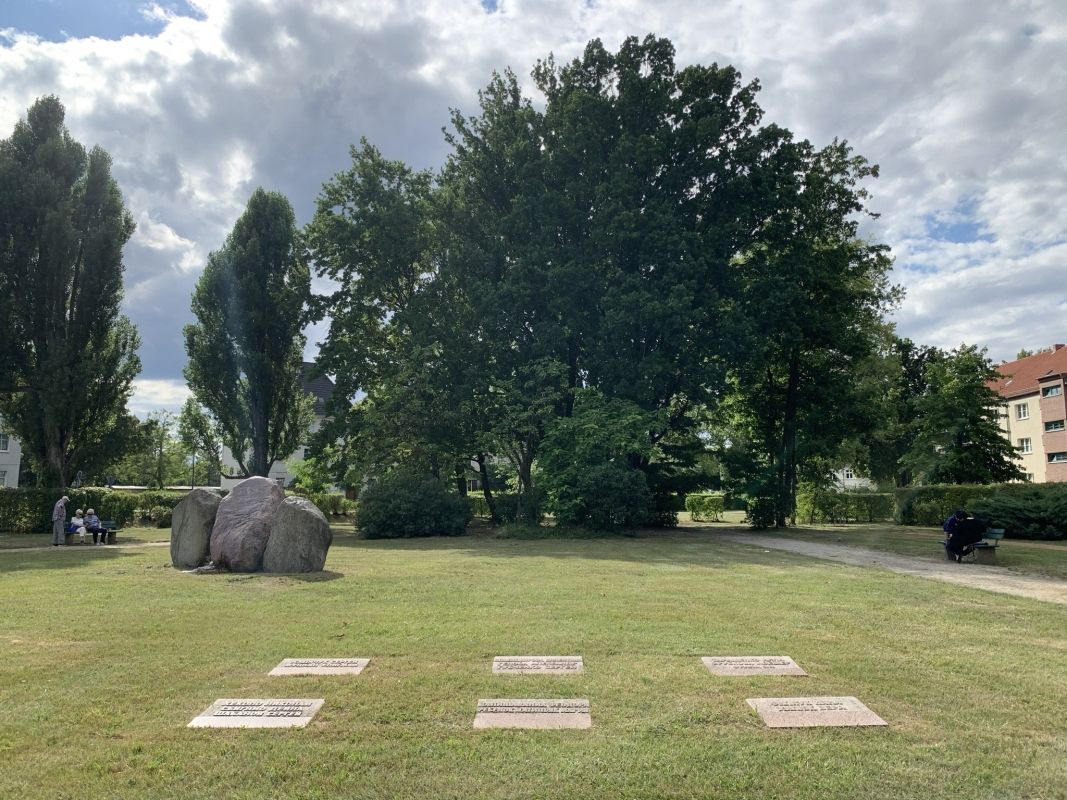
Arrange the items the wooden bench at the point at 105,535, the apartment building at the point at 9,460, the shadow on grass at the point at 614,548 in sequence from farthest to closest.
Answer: the apartment building at the point at 9,460 < the wooden bench at the point at 105,535 < the shadow on grass at the point at 614,548

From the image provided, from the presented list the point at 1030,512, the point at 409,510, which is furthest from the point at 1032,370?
the point at 409,510

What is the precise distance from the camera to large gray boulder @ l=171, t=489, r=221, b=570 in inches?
558

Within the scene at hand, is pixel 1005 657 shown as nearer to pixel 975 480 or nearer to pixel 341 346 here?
pixel 341 346

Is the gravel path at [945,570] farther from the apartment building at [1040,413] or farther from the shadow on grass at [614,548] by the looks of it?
the apartment building at [1040,413]

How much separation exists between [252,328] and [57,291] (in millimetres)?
9214

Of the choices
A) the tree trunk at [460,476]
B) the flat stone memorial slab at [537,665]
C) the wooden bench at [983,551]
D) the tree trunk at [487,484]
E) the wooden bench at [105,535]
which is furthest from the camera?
the tree trunk at [460,476]

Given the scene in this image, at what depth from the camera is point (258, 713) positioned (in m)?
5.07

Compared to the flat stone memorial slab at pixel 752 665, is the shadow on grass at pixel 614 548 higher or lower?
lower

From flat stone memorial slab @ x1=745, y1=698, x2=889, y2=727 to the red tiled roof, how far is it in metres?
63.5

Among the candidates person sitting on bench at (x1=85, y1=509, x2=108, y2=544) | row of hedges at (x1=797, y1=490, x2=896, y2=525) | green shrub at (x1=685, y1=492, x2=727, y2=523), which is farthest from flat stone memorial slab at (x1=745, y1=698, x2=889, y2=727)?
green shrub at (x1=685, y1=492, x2=727, y2=523)

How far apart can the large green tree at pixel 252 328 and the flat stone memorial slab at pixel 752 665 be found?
34682 mm

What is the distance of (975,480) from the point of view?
3700cm

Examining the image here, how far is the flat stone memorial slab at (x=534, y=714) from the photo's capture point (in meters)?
4.88

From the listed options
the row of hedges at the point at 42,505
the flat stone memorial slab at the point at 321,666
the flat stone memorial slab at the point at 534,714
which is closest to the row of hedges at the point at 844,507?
the row of hedges at the point at 42,505
